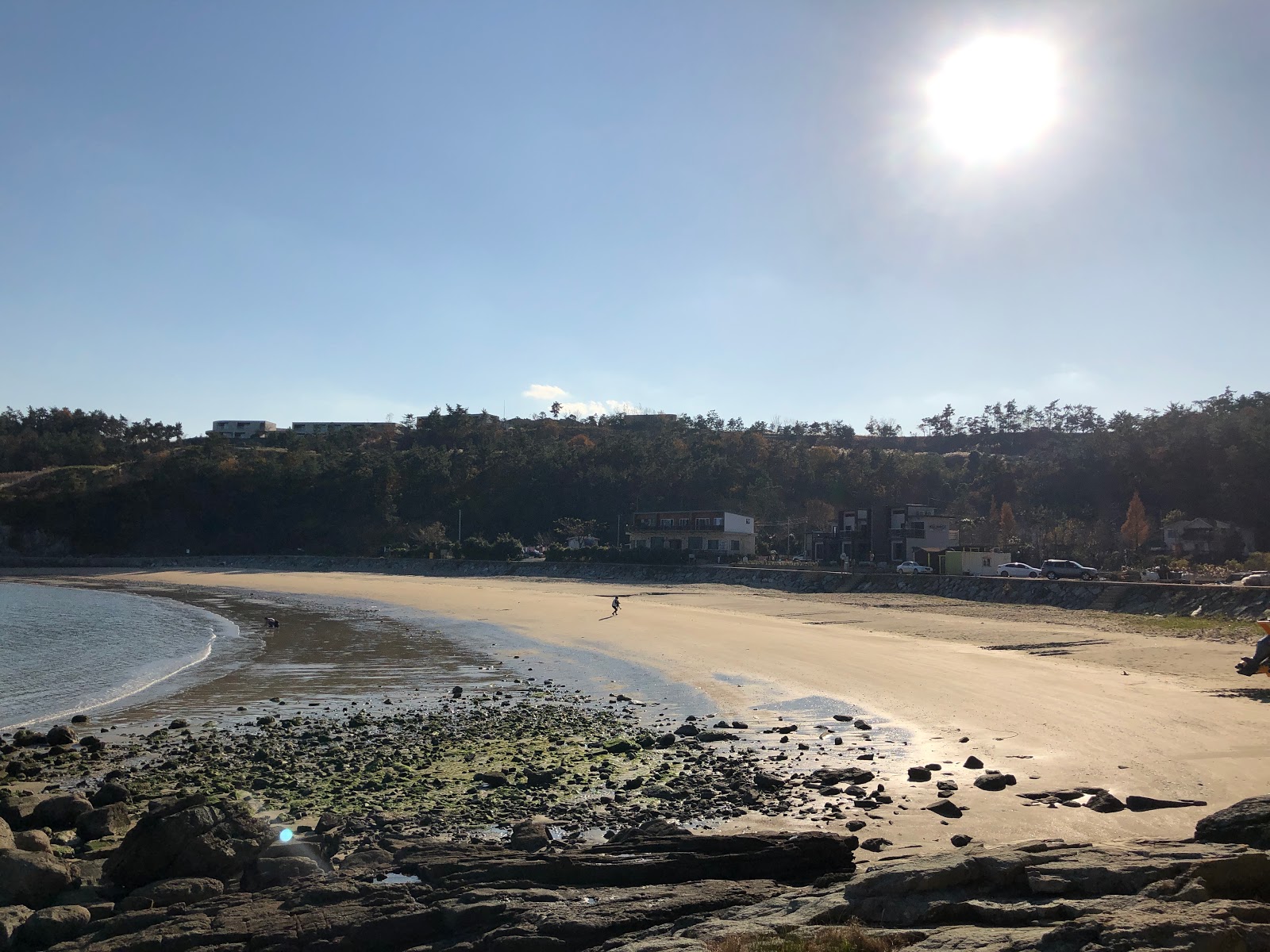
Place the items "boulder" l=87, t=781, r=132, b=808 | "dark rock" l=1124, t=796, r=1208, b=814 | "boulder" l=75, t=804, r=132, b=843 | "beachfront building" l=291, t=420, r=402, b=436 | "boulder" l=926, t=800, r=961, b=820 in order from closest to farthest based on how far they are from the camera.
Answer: "dark rock" l=1124, t=796, r=1208, b=814
"boulder" l=926, t=800, r=961, b=820
"boulder" l=75, t=804, r=132, b=843
"boulder" l=87, t=781, r=132, b=808
"beachfront building" l=291, t=420, r=402, b=436

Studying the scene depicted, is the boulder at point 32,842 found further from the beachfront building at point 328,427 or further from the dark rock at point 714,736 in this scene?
the beachfront building at point 328,427

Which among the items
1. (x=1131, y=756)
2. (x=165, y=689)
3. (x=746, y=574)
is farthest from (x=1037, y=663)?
(x=746, y=574)

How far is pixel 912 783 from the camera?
39.0 ft

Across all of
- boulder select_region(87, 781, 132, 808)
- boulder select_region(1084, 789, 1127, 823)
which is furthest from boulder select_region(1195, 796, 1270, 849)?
boulder select_region(87, 781, 132, 808)

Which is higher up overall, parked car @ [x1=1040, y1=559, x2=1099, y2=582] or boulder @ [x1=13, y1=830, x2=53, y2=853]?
parked car @ [x1=1040, y1=559, x2=1099, y2=582]

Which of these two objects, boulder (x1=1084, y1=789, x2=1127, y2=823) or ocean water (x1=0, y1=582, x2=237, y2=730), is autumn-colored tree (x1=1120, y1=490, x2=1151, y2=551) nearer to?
ocean water (x1=0, y1=582, x2=237, y2=730)

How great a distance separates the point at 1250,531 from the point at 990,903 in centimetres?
7886

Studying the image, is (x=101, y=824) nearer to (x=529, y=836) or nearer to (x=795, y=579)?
(x=529, y=836)

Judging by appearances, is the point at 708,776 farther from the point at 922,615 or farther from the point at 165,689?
the point at 922,615

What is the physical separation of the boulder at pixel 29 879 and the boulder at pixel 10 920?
0.27 meters

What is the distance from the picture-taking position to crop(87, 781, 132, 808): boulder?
11656 mm

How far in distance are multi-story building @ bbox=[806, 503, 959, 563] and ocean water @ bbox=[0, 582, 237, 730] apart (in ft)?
147

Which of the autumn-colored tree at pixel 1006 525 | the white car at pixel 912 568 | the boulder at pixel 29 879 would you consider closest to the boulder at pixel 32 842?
the boulder at pixel 29 879

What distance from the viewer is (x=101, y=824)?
1077 centimetres
